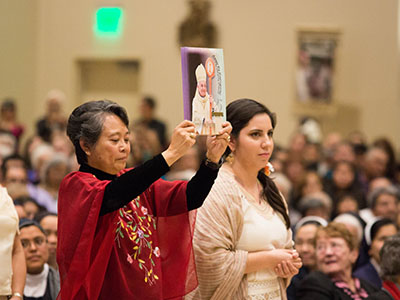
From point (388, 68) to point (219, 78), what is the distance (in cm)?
926

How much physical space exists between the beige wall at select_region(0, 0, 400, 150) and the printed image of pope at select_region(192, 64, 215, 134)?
8676 mm

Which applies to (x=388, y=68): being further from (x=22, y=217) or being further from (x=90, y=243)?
(x=90, y=243)

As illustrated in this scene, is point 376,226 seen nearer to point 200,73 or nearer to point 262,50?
point 200,73

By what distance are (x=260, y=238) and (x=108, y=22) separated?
9.33 metres

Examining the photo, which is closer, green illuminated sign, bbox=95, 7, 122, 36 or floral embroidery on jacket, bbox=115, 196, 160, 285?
floral embroidery on jacket, bbox=115, 196, 160, 285

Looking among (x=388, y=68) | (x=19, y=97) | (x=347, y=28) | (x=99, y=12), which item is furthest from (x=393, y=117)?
(x=19, y=97)

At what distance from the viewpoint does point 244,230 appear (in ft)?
10.5

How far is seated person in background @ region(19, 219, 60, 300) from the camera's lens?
3734 mm

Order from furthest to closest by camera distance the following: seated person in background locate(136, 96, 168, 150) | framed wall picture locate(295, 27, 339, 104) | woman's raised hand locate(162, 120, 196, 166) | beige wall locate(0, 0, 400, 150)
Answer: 1. beige wall locate(0, 0, 400, 150)
2. framed wall picture locate(295, 27, 339, 104)
3. seated person in background locate(136, 96, 168, 150)
4. woman's raised hand locate(162, 120, 196, 166)

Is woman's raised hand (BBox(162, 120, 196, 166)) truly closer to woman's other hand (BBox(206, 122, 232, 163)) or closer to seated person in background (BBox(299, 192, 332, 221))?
woman's other hand (BBox(206, 122, 232, 163))

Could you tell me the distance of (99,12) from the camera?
11969 mm

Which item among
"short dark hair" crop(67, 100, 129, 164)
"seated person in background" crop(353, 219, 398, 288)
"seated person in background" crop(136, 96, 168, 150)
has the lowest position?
"seated person in background" crop(353, 219, 398, 288)

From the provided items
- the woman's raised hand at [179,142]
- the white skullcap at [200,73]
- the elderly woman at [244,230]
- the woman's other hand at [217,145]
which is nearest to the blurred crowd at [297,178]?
the elderly woman at [244,230]

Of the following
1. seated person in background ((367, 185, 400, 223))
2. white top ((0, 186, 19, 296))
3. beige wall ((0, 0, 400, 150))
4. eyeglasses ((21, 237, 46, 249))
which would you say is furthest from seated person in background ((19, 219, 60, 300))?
beige wall ((0, 0, 400, 150))
